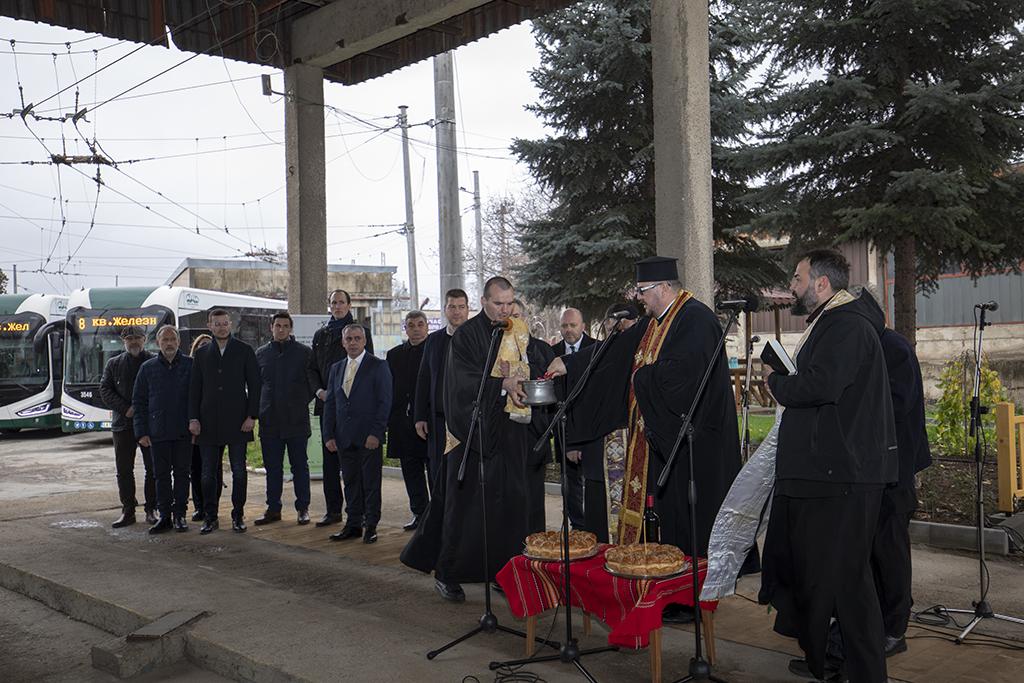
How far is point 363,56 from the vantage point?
47.9 feet

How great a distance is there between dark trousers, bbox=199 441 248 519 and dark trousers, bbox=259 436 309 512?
244mm

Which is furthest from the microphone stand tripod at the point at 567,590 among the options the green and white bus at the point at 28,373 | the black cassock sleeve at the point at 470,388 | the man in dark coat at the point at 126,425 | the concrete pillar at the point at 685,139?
the green and white bus at the point at 28,373

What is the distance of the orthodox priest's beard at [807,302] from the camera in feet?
15.3

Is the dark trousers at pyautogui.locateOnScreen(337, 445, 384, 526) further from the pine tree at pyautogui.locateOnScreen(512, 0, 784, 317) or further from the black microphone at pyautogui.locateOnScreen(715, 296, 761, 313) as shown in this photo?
the pine tree at pyautogui.locateOnScreen(512, 0, 784, 317)

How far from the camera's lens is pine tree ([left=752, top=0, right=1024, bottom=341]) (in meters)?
10.7

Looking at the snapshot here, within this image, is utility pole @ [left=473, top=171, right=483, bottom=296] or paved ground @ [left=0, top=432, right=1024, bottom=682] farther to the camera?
utility pole @ [left=473, top=171, right=483, bottom=296]

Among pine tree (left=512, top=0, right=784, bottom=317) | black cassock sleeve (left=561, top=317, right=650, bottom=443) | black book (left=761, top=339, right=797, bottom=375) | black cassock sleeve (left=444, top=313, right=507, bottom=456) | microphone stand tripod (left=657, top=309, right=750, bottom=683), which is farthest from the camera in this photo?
pine tree (left=512, top=0, right=784, bottom=317)

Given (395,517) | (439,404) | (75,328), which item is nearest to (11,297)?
(75,328)

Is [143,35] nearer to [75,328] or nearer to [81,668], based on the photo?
[81,668]

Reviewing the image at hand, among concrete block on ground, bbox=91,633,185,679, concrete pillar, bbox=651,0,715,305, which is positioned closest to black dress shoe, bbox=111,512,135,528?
concrete block on ground, bbox=91,633,185,679

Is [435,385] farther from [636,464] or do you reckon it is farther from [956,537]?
[956,537]

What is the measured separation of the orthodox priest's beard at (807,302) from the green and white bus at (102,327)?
1790 centimetres

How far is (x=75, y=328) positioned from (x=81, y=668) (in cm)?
1731

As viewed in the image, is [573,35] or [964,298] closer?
[573,35]
